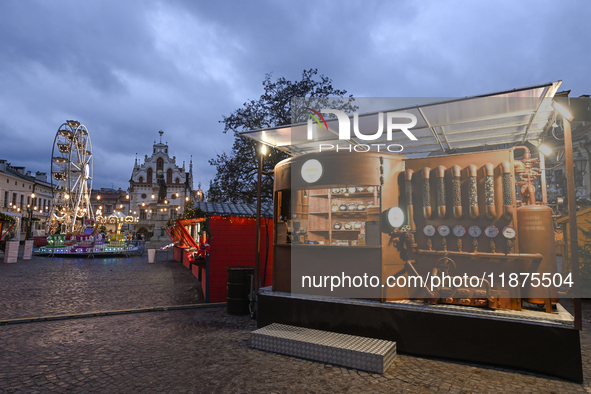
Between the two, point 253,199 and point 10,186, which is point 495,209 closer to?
point 253,199

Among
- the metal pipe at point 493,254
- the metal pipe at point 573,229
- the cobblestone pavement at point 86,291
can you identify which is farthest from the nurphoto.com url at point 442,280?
the cobblestone pavement at point 86,291

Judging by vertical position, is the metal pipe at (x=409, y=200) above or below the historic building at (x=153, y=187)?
below

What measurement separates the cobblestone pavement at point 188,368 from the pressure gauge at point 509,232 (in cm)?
179

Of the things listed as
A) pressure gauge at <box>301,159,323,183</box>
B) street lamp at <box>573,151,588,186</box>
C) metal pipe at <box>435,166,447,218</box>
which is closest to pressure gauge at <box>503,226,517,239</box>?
metal pipe at <box>435,166,447,218</box>

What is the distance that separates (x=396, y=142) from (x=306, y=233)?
8.77 ft

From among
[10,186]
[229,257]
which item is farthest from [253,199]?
[10,186]

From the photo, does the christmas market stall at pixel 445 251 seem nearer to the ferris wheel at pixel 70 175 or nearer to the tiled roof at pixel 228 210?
the tiled roof at pixel 228 210

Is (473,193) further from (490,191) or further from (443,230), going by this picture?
(443,230)

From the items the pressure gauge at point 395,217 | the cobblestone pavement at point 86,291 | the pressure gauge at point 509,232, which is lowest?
the cobblestone pavement at point 86,291

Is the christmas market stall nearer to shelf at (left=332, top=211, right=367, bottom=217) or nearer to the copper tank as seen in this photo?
the copper tank

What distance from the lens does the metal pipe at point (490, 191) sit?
16.9 feet

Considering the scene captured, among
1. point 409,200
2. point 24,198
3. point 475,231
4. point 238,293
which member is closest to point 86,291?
point 238,293

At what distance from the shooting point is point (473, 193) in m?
5.30

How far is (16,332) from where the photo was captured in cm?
655
